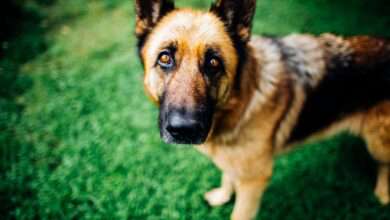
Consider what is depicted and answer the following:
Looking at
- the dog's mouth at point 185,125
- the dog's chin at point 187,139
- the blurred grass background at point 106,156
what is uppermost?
the dog's mouth at point 185,125

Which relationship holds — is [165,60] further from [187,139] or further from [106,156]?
[106,156]

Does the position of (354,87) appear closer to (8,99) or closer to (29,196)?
(29,196)

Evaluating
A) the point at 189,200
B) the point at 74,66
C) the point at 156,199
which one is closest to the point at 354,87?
the point at 189,200

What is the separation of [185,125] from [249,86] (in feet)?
2.49

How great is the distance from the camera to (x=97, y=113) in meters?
4.34

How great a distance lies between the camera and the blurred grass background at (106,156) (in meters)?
3.33

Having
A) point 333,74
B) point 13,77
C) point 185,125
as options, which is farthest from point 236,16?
point 13,77

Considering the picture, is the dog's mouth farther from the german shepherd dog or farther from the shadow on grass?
the shadow on grass

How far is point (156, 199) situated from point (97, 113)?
1711mm

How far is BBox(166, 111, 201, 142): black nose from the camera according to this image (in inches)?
77.5

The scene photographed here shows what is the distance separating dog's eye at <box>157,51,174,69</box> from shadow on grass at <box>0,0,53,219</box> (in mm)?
2418

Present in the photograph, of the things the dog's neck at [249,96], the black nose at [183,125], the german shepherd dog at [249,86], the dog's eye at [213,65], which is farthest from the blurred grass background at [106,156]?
the dog's eye at [213,65]

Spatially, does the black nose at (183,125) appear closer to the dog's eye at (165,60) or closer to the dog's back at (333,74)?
the dog's eye at (165,60)

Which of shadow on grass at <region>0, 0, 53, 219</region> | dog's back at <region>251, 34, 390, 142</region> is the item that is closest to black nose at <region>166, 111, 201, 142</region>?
dog's back at <region>251, 34, 390, 142</region>
